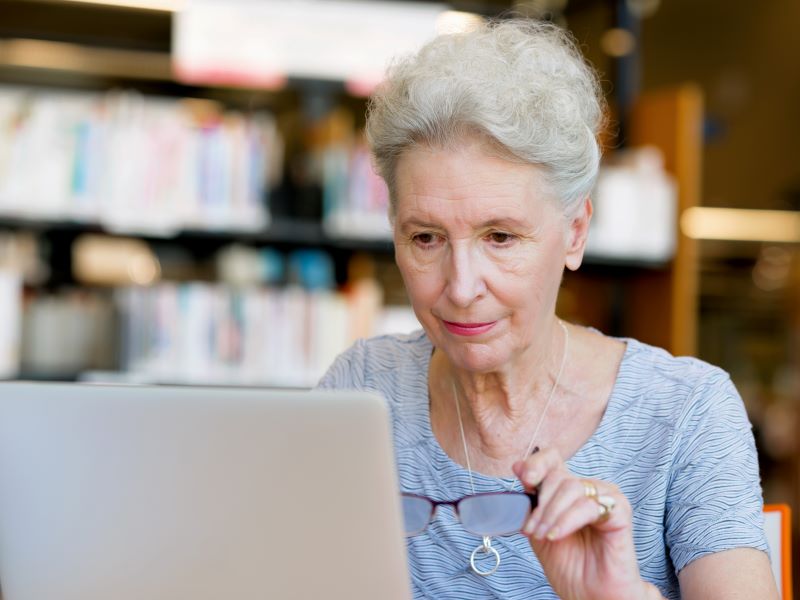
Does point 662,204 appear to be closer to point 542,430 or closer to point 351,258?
point 351,258

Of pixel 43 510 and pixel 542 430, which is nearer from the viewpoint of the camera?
pixel 43 510

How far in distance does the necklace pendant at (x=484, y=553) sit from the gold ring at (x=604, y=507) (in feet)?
1.17

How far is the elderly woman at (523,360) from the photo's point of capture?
1.31m

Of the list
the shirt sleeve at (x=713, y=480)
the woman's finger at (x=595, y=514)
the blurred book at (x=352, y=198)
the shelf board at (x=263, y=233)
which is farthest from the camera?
the blurred book at (x=352, y=198)

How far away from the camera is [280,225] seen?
11.1 feet

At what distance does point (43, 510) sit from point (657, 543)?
0.79 meters

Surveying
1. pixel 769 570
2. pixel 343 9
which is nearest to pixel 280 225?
pixel 343 9

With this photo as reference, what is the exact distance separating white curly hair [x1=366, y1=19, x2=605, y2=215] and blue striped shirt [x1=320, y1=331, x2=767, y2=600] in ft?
0.96

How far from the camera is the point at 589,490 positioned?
106cm

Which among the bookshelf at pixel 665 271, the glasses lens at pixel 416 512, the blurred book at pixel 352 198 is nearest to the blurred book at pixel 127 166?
the blurred book at pixel 352 198

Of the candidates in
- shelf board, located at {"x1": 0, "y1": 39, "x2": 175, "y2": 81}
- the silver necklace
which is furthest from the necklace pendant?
shelf board, located at {"x1": 0, "y1": 39, "x2": 175, "y2": 81}

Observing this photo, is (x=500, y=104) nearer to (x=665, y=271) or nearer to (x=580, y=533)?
(x=580, y=533)

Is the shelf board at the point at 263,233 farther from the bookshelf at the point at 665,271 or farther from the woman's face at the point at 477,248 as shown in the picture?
the woman's face at the point at 477,248

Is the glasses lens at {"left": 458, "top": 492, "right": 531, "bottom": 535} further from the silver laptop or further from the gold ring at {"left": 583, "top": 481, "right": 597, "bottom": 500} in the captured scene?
the silver laptop
